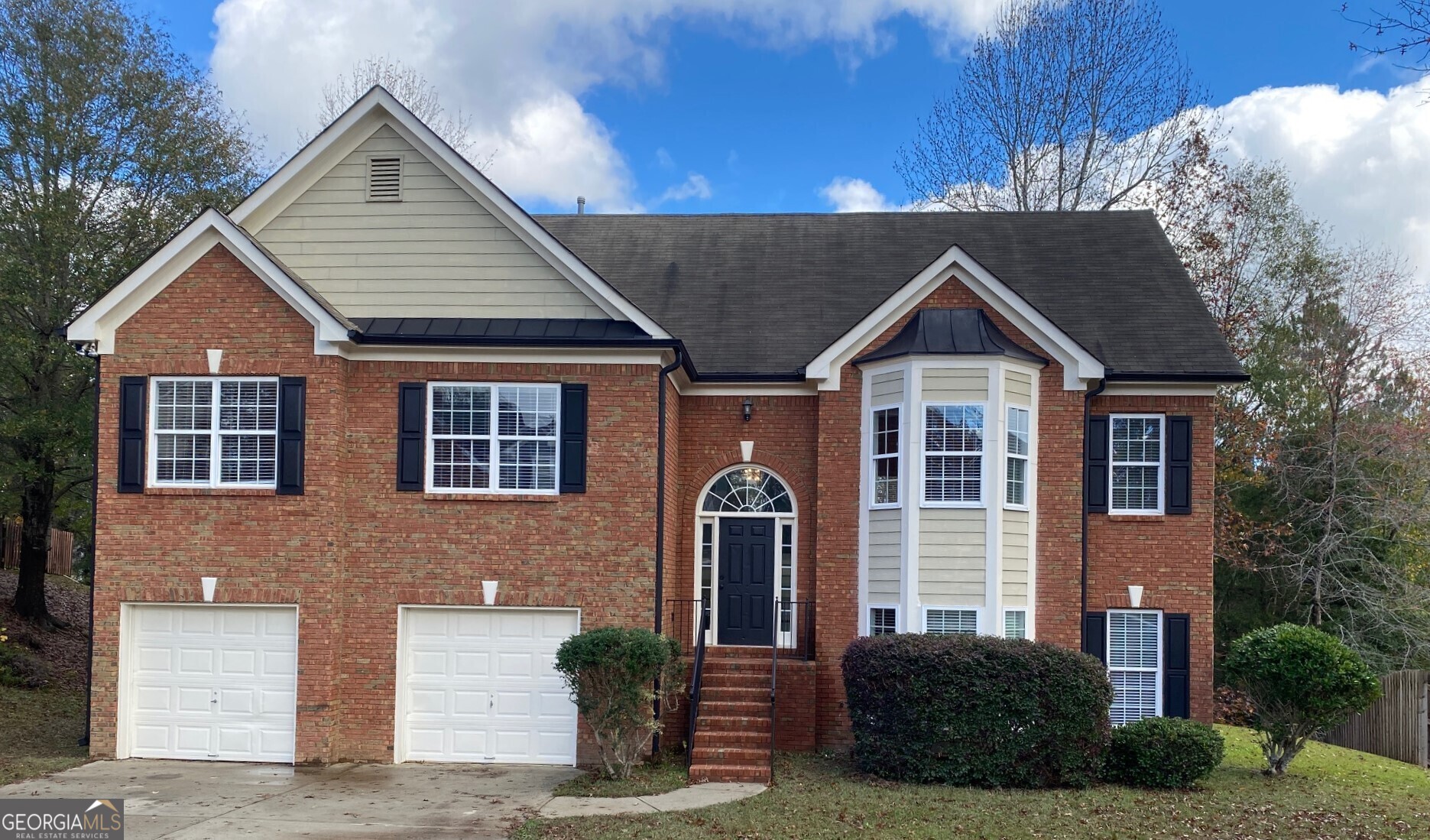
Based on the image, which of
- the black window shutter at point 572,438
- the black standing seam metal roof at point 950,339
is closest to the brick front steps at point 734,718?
the black window shutter at point 572,438

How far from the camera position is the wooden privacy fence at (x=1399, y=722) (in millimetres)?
16906

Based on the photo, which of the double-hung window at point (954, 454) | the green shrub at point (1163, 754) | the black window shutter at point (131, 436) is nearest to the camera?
the green shrub at point (1163, 754)

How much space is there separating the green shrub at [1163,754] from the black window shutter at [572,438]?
6923 mm

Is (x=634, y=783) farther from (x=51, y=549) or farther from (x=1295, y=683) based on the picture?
(x=51, y=549)

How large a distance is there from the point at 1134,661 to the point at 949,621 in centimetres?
306

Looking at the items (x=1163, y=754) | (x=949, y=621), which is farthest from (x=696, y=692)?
(x=1163, y=754)

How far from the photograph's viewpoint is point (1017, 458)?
1458cm

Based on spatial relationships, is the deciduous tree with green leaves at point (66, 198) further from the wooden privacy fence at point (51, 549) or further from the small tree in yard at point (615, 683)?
the small tree in yard at point (615, 683)

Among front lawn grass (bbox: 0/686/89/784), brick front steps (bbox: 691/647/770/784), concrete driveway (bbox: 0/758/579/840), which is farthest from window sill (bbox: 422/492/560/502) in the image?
front lawn grass (bbox: 0/686/89/784)

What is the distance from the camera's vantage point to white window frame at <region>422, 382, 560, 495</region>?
45.7 feet

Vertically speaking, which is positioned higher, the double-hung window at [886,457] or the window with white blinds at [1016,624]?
the double-hung window at [886,457]

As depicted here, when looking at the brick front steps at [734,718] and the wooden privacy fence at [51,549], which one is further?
the wooden privacy fence at [51,549]

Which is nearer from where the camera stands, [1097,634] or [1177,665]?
[1177,665]

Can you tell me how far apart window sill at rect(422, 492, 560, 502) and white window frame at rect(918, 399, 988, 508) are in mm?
4672
